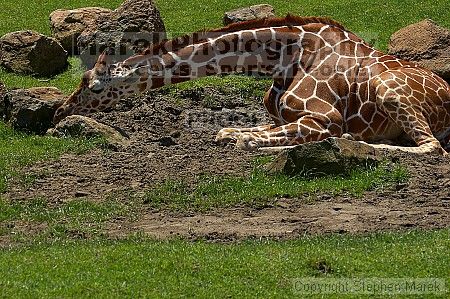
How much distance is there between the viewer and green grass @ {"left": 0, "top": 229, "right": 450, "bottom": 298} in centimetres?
848

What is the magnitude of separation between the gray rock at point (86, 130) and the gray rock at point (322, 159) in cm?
287

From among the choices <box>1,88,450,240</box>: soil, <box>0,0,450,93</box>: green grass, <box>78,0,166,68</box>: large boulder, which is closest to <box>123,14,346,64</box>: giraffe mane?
<box>1,88,450,240</box>: soil

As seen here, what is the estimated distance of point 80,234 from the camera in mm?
10305

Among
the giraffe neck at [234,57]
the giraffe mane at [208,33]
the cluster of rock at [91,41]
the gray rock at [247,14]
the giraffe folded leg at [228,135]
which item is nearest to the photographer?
the giraffe folded leg at [228,135]

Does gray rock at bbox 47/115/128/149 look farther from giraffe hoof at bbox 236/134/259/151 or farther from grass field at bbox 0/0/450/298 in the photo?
giraffe hoof at bbox 236/134/259/151

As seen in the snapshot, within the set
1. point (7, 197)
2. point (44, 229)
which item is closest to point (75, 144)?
point (7, 197)

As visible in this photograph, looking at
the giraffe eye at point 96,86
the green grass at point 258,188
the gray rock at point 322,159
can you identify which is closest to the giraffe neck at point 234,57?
the giraffe eye at point 96,86

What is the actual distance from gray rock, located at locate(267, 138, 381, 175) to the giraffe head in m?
3.39

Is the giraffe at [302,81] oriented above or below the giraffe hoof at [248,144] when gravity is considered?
above

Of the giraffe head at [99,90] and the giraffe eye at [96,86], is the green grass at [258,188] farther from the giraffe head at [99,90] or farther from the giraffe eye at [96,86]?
the giraffe eye at [96,86]

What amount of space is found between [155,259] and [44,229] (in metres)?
1.84

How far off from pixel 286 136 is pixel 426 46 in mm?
4987

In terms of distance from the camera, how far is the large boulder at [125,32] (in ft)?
59.3

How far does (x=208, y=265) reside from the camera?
9023 mm
